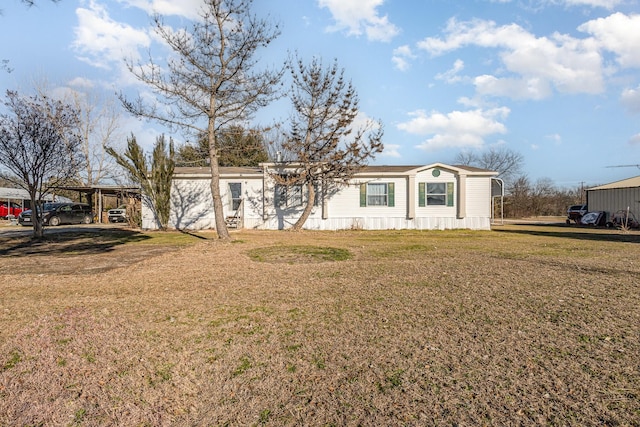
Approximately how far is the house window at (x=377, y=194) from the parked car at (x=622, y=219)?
1363cm

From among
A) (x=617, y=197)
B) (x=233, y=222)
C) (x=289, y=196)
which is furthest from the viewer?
(x=617, y=197)

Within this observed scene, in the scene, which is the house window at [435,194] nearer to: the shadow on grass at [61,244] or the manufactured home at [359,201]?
the manufactured home at [359,201]

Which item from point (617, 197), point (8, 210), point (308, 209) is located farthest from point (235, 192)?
point (8, 210)

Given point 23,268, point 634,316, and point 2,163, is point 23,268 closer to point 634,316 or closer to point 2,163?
point 2,163

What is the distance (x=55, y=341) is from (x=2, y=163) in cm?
1234

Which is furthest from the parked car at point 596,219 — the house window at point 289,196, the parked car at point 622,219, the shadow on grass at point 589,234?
the house window at point 289,196

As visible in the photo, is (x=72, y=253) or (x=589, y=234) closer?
(x=72, y=253)

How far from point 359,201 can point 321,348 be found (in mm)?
15277

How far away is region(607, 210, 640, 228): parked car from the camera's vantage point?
71.0 feet

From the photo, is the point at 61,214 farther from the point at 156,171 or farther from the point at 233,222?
the point at 233,222

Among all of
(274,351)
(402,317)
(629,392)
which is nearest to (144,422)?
(274,351)

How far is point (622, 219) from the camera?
877 inches

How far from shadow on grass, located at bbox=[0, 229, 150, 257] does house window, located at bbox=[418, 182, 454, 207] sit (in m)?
12.4

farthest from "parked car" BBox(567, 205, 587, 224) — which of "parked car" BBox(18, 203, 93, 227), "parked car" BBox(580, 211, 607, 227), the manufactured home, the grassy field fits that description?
"parked car" BBox(18, 203, 93, 227)
